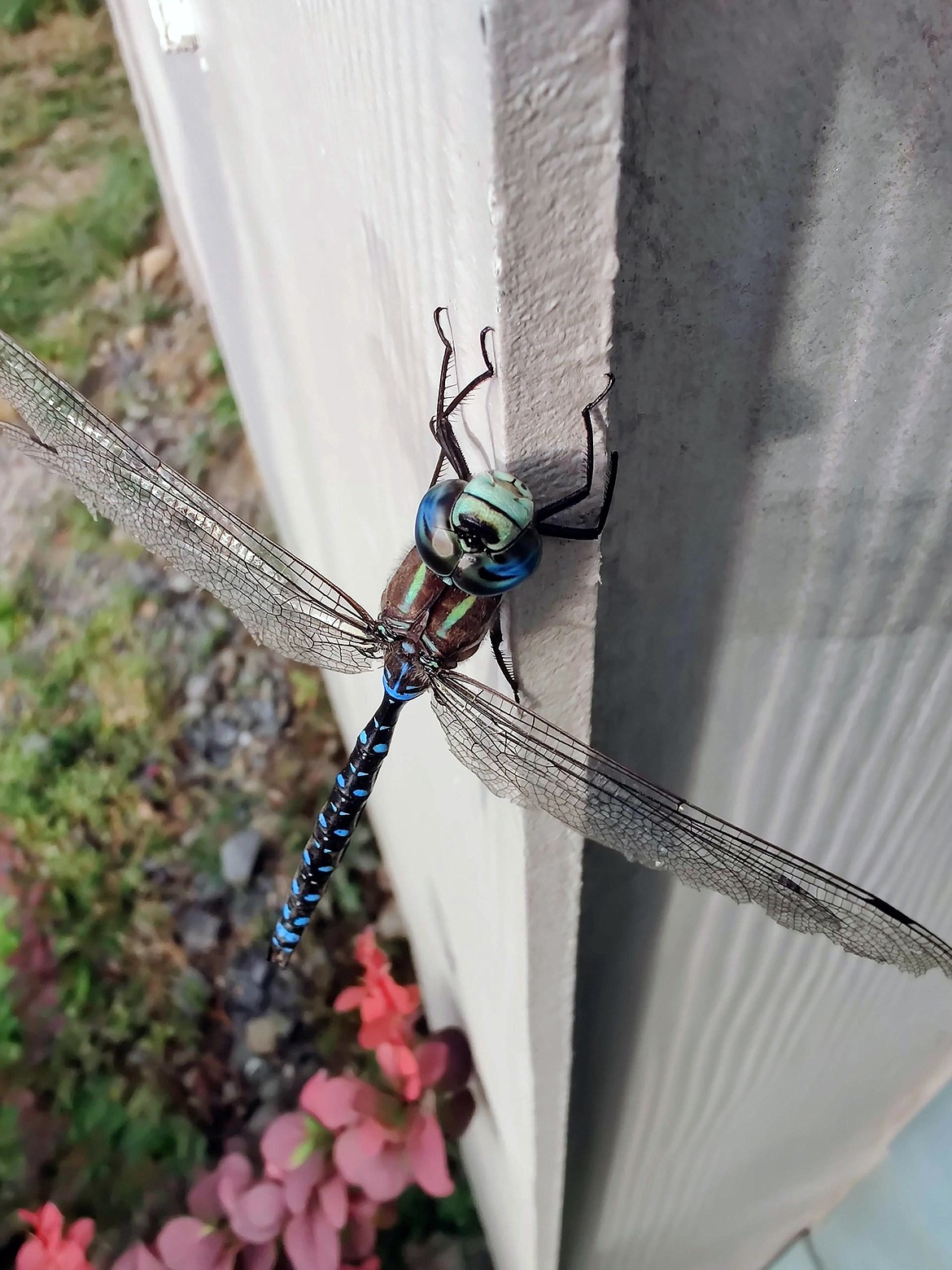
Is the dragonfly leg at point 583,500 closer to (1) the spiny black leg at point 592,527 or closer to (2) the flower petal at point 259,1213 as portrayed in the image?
(1) the spiny black leg at point 592,527

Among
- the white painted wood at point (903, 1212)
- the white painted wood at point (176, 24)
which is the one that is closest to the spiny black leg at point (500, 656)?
the white painted wood at point (176, 24)

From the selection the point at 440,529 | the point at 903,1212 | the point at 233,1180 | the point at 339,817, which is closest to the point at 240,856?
the point at 233,1180

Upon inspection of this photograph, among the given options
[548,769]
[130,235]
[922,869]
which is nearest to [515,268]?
[548,769]

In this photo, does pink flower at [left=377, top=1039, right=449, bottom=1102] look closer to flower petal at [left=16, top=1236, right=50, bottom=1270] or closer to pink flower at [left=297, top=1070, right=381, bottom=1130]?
pink flower at [left=297, top=1070, right=381, bottom=1130]

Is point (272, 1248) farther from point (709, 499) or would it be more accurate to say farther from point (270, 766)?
point (709, 499)

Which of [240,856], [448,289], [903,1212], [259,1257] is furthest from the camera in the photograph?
[240,856]

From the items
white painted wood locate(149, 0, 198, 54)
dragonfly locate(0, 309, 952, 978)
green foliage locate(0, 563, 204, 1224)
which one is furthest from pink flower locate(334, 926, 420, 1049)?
white painted wood locate(149, 0, 198, 54)

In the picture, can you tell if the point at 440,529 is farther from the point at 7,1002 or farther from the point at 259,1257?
the point at 7,1002
